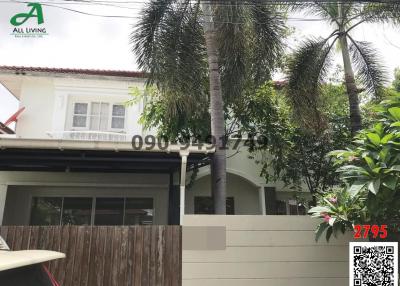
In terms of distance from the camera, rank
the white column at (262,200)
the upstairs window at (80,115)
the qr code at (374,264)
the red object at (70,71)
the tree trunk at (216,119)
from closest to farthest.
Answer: the qr code at (374,264)
the tree trunk at (216,119)
the white column at (262,200)
the red object at (70,71)
the upstairs window at (80,115)

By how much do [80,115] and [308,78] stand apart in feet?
24.8

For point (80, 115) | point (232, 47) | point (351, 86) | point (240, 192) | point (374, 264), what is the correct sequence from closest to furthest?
point (374, 264)
point (232, 47)
point (351, 86)
point (240, 192)
point (80, 115)

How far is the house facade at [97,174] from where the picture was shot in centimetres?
1034

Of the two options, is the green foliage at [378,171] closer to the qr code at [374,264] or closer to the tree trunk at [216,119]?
the qr code at [374,264]

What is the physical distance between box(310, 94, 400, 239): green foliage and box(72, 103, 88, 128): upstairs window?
9251 mm

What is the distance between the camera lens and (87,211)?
36.9 ft

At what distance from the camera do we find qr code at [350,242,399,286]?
488 centimetres

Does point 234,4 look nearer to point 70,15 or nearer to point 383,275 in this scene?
point 70,15

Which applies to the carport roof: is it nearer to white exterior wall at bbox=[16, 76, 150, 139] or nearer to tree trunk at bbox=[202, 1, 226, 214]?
tree trunk at bbox=[202, 1, 226, 214]

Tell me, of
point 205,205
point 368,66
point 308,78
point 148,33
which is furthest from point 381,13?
point 205,205

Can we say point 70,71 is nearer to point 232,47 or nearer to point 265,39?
point 232,47

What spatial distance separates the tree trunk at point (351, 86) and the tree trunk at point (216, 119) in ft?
11.5

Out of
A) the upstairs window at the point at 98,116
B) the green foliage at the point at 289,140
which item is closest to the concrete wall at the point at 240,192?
the green foliage at the point at 289,140

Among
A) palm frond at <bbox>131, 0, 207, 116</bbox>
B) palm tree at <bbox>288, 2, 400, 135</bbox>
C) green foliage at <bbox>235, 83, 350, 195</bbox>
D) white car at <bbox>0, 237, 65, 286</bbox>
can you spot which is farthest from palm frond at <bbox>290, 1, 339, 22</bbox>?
white car at <bbox>0, 237, 65, 286</bbox>
